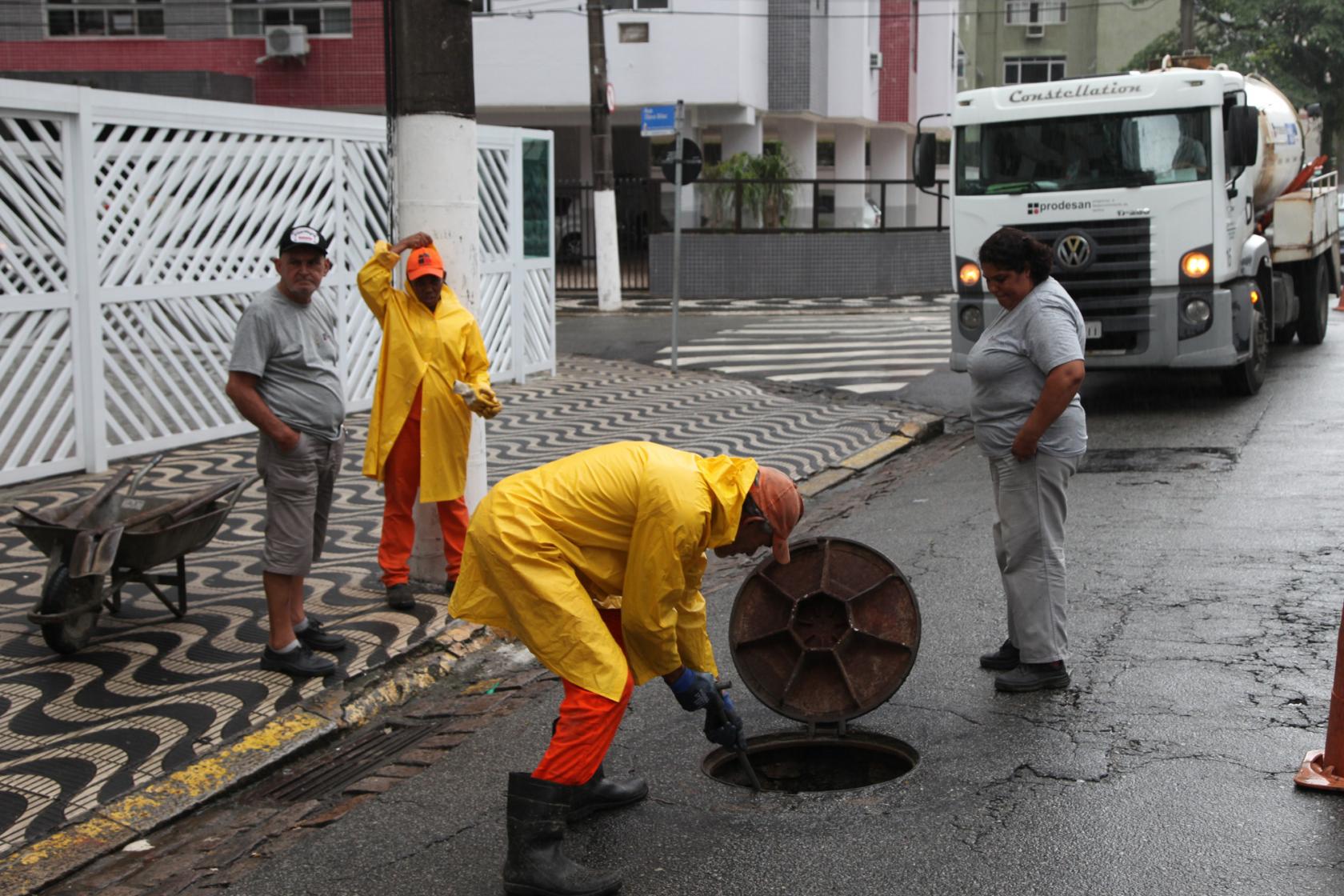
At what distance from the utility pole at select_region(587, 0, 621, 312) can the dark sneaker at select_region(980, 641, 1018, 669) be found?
18.6 metres

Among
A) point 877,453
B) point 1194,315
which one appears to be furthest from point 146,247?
point 1194,315

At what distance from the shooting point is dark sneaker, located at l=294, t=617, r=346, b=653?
630 cm

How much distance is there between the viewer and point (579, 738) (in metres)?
4.16

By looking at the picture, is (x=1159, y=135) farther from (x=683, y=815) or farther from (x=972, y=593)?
(x=683, y=815)

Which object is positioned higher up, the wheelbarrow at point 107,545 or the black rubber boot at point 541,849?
the wheelbarrow at point 107,545

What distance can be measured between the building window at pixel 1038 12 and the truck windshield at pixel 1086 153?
47.3 metres

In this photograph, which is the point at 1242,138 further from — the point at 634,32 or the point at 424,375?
the point at 634,32

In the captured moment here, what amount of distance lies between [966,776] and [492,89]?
86.5ft

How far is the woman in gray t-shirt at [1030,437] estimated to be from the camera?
5.71m

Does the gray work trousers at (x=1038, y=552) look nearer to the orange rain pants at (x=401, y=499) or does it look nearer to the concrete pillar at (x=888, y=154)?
the orange rain pants at (x=401, y=499)

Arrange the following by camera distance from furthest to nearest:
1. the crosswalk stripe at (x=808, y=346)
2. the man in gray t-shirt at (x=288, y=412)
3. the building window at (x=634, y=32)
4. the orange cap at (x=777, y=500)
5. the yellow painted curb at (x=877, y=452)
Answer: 1. the building window at (x=634, y=32)
2. the crosswalk stripe at (x=808, y=346)
3. the yellow painted curb at (x=877, y=452)
4. the man in gray t-shirt at (x=288, y=412)
5. the orange cap at (x=777, y=500)

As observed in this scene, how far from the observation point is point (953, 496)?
32.2ft

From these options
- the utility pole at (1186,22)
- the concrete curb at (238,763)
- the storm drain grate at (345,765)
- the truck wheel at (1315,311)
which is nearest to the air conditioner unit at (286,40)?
the utility pole at (1186,22)

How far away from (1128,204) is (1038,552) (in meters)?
7.28
